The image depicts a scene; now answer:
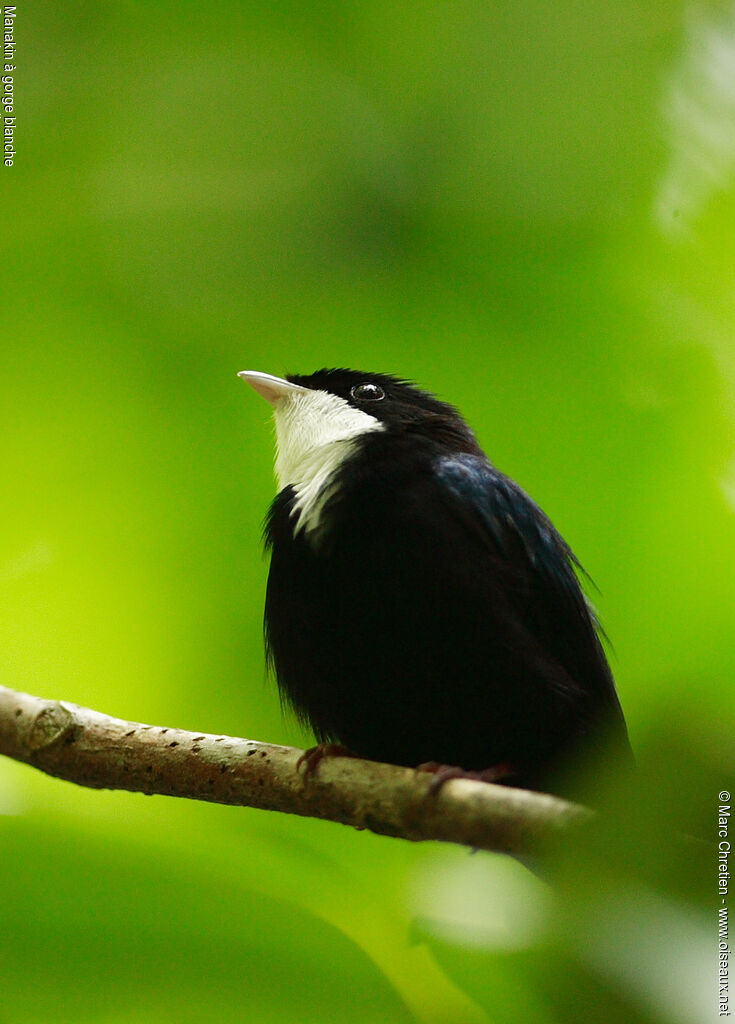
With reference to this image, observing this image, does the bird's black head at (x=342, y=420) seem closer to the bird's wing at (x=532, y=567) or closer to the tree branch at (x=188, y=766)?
the bird's wing at (x=532, y=567)

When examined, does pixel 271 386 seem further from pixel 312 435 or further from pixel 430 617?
pixel 430 617

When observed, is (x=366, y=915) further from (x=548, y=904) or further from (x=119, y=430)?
(x=119, y=430)

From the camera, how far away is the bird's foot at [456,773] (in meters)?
1.10

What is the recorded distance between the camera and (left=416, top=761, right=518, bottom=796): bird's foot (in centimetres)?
110

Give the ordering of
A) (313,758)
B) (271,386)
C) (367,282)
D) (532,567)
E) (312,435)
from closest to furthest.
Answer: (367,282), (313,758), (532,567), (271,386), (312,435)

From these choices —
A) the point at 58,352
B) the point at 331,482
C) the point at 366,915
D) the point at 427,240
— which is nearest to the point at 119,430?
the point at 58,352

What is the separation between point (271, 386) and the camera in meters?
1.80

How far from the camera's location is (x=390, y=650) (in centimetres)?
153

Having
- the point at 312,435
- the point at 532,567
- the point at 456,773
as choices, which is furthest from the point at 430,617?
the point at 312,435

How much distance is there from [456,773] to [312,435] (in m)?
0.92

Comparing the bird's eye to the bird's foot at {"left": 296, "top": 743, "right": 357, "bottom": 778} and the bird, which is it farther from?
the bird's foot at {"left": 296, "top": 743, "right": 357, "bottom": 778}

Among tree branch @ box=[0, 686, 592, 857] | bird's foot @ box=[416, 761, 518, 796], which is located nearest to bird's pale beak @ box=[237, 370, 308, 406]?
tree branch @ box=[0, 686, 592, 857]

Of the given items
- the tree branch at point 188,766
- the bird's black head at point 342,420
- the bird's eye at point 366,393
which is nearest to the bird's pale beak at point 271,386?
the bird's black head at point 342,420

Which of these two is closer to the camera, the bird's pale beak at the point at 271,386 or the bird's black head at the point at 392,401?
the bird's pale beak at the point at 271,386
